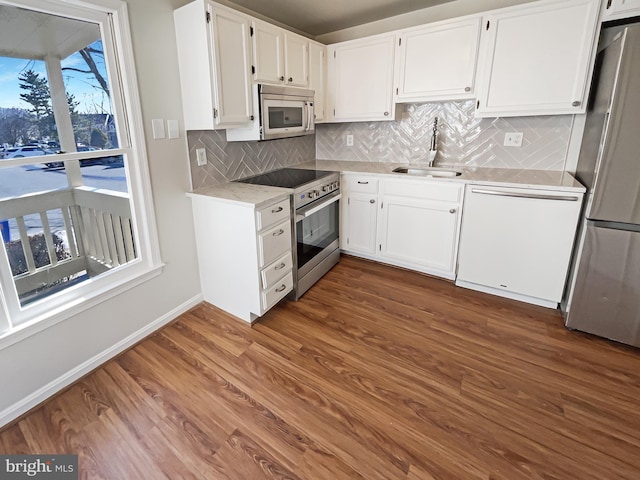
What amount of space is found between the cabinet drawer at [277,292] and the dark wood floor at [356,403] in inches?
6.2

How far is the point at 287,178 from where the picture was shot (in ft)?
9.21

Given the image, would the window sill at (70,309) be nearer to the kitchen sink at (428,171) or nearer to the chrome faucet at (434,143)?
the kitchen sink at (428,171)

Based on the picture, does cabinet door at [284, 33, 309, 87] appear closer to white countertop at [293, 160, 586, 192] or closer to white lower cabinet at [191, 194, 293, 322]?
white countertop at [293, 160, 586, 192]

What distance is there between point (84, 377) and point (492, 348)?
250 cm

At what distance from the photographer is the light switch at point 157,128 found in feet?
6.82

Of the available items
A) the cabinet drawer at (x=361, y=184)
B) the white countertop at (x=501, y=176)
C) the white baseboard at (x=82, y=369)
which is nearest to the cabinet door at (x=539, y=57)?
the white countertop at (x=501, y=176)

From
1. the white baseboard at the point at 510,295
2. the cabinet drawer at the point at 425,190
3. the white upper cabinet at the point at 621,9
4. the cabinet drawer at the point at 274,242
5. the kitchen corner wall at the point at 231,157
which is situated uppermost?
the white upper cabinet at the point at 621,9

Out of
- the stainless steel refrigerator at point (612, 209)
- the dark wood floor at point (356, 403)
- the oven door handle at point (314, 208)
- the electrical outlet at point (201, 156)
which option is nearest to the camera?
the dark wood floor at point (356, 403)

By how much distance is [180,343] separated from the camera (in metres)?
2.18

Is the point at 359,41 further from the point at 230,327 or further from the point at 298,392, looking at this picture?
the point at 298,392

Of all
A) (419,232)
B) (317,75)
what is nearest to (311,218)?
(419,232)

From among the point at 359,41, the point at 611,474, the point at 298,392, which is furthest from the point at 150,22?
the point at 611,474

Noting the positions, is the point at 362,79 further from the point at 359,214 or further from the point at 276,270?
the point at 276,270

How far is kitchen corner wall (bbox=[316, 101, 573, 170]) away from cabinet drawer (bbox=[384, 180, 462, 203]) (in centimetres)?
57
